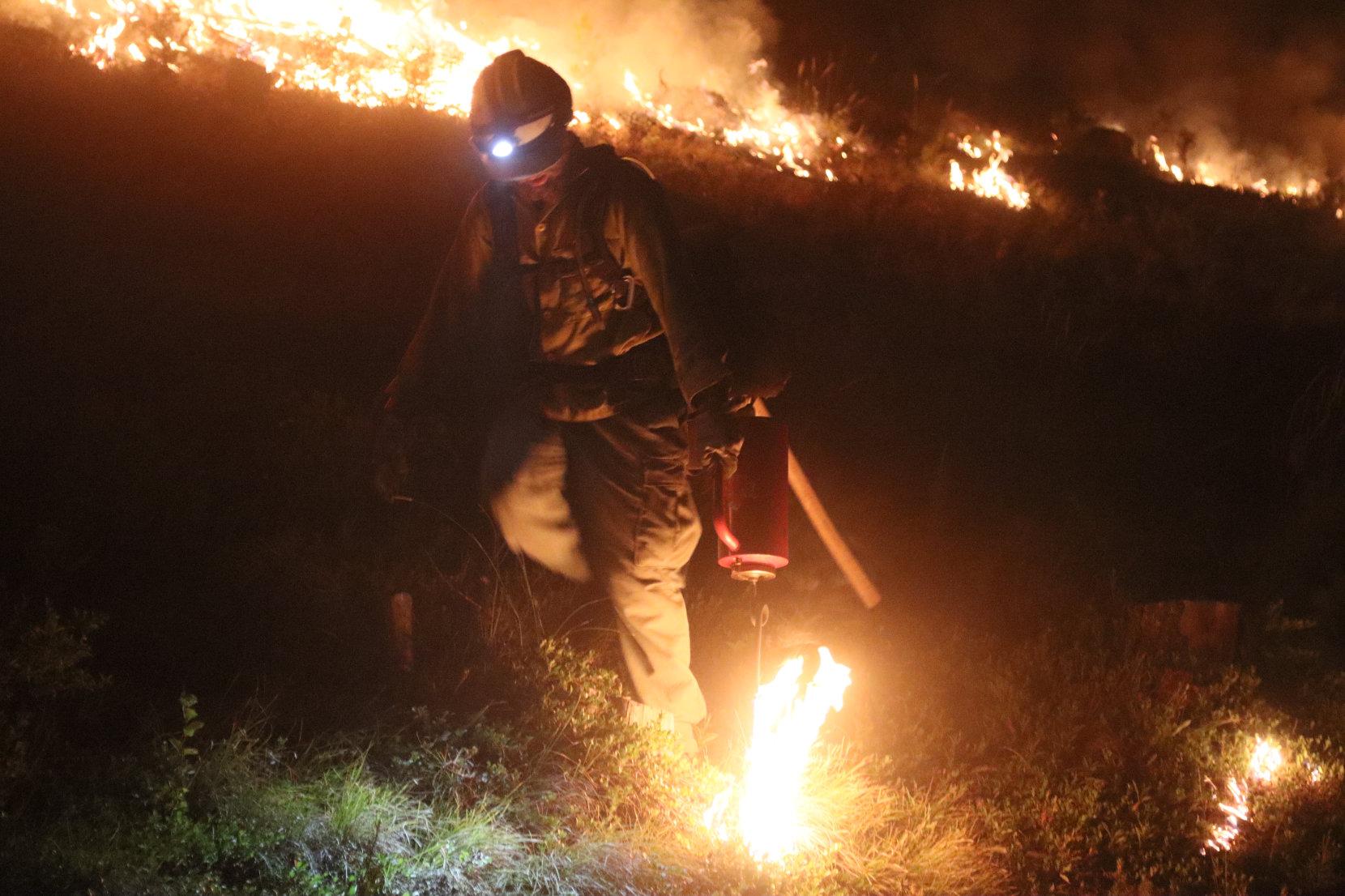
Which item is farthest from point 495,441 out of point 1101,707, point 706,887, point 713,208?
point 713,208

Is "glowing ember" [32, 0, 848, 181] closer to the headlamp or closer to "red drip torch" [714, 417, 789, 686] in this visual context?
the headlamp

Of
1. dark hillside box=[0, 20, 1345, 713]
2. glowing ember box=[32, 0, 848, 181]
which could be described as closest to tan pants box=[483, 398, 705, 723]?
dark hillside box=[0, 20, 1345, 713]

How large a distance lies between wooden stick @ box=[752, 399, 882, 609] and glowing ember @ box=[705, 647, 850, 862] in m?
0.57

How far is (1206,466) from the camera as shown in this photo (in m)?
8.23

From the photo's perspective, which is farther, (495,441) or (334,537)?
(334,537)

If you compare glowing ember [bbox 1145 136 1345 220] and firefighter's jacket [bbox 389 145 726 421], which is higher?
glowing ember [bbox 1145 136 1345 220]

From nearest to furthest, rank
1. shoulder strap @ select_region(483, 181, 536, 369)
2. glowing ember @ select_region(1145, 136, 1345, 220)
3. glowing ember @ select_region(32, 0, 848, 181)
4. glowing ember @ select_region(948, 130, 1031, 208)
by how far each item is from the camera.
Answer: shoulder strap @ select_region(483, 181, 536, 369)
glowing ember @ select_region(32, 0, 848, 181)
glowing ember @ select_region(948, 130, 1031, 208)
glowing ember @ select_region(1145, 136, 1345, 220)

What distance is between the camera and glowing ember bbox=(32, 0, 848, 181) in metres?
8.73

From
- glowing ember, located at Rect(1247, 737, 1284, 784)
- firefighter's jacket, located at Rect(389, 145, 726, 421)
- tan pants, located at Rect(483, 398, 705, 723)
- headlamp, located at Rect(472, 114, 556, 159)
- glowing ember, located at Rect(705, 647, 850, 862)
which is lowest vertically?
glowing ember, located at Rect(705, 647, 850, 862)

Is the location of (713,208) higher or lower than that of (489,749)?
higher

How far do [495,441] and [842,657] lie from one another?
1990 millimetres

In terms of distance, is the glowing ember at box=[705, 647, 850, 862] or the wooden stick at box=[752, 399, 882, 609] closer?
the glowing ember at box=[705, 647, 850, 862]

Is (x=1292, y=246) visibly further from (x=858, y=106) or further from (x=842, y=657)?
(x=842, y=657)

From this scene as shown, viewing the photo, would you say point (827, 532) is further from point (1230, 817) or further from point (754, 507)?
point (1230, 817)
